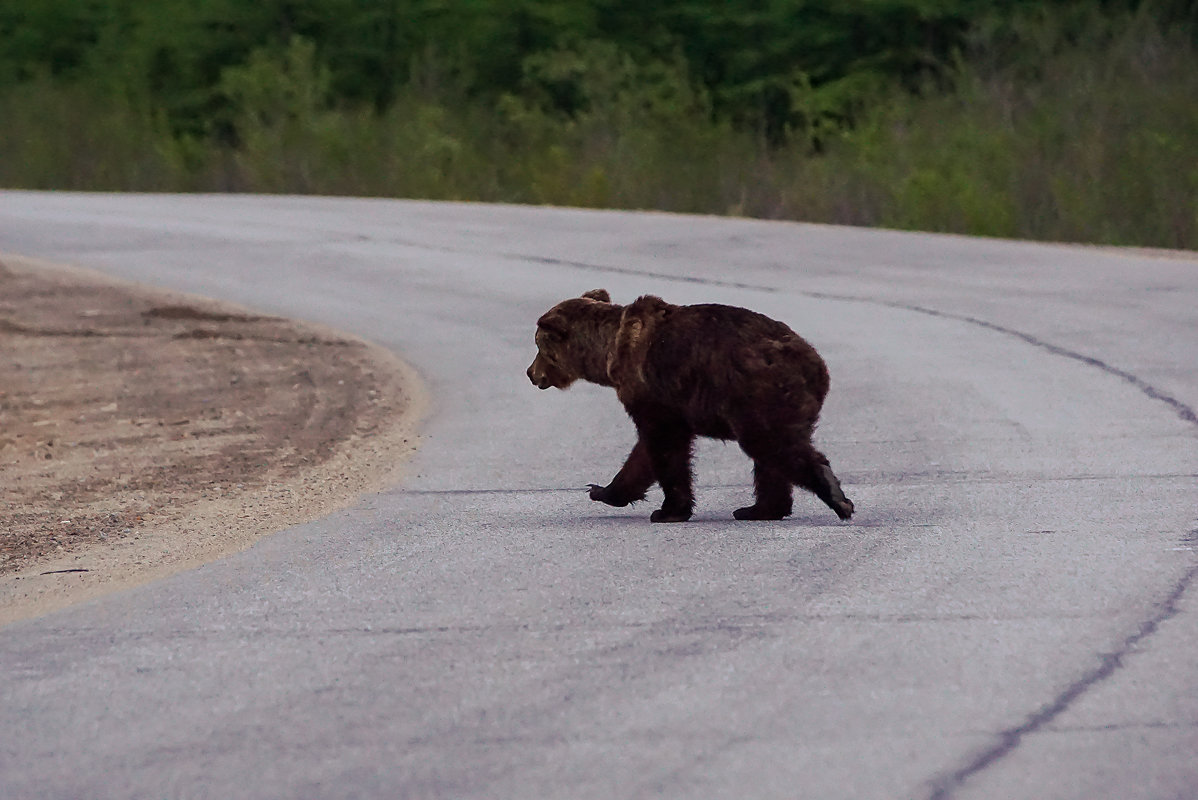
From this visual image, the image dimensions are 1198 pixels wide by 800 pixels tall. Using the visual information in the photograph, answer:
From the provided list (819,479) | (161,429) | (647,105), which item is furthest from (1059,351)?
(647,105)

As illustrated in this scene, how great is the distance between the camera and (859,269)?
21.7 m

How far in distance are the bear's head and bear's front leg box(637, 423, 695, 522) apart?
1.15ft

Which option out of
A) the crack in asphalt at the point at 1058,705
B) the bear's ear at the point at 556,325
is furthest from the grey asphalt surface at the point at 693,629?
the bear's ear at the point at 556,325

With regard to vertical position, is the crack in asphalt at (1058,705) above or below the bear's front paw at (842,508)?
above

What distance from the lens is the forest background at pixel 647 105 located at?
1062 inches

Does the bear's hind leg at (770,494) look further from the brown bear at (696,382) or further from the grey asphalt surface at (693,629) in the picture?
the grey asphalt surface at (693,629)

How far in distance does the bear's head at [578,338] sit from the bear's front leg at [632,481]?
1.25 ft

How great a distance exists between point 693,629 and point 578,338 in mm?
2588

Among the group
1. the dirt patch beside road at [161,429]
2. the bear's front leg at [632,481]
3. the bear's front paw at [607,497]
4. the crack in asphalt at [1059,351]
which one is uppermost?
the bear's front leg at [632,481]

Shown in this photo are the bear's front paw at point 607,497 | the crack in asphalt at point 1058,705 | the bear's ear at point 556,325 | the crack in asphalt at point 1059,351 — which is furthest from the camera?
the crack in asphalt at point 1059,351

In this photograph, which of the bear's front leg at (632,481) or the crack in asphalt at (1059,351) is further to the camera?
the crack in asphalt at (1059,351)

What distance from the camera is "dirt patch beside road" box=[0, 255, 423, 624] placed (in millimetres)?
9219

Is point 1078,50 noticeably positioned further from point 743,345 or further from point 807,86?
point 743,345

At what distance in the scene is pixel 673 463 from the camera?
352 inches
